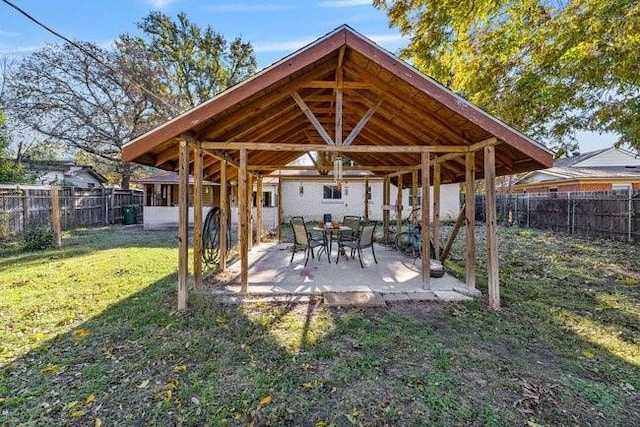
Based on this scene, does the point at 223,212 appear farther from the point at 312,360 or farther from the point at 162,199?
the point at 162,199

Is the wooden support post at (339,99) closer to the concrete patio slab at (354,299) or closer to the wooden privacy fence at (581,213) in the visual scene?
the concrete patio slab at (354,299)

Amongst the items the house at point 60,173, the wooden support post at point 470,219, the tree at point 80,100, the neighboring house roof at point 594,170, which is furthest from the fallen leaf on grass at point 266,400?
the house at point 60,173

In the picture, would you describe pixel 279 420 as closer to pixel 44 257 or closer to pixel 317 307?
pixel 317 307

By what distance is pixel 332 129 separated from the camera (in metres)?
8.52

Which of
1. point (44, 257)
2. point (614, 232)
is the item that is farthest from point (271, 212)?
point (614, 232)

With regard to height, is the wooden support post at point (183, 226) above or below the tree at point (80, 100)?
below

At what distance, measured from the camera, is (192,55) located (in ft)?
71.7

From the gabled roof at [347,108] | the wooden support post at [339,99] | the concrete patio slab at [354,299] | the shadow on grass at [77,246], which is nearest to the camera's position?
the gabled roof at [347,108]

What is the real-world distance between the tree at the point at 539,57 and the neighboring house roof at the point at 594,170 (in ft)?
38.4

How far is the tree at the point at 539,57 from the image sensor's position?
6.15 meters

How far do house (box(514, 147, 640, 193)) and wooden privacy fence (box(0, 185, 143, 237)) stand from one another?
20.7 metres

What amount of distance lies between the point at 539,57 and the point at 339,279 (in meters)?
6.08

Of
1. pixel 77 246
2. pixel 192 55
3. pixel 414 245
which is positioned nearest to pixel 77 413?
pixel 414 245

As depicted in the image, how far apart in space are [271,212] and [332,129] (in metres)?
9.09
